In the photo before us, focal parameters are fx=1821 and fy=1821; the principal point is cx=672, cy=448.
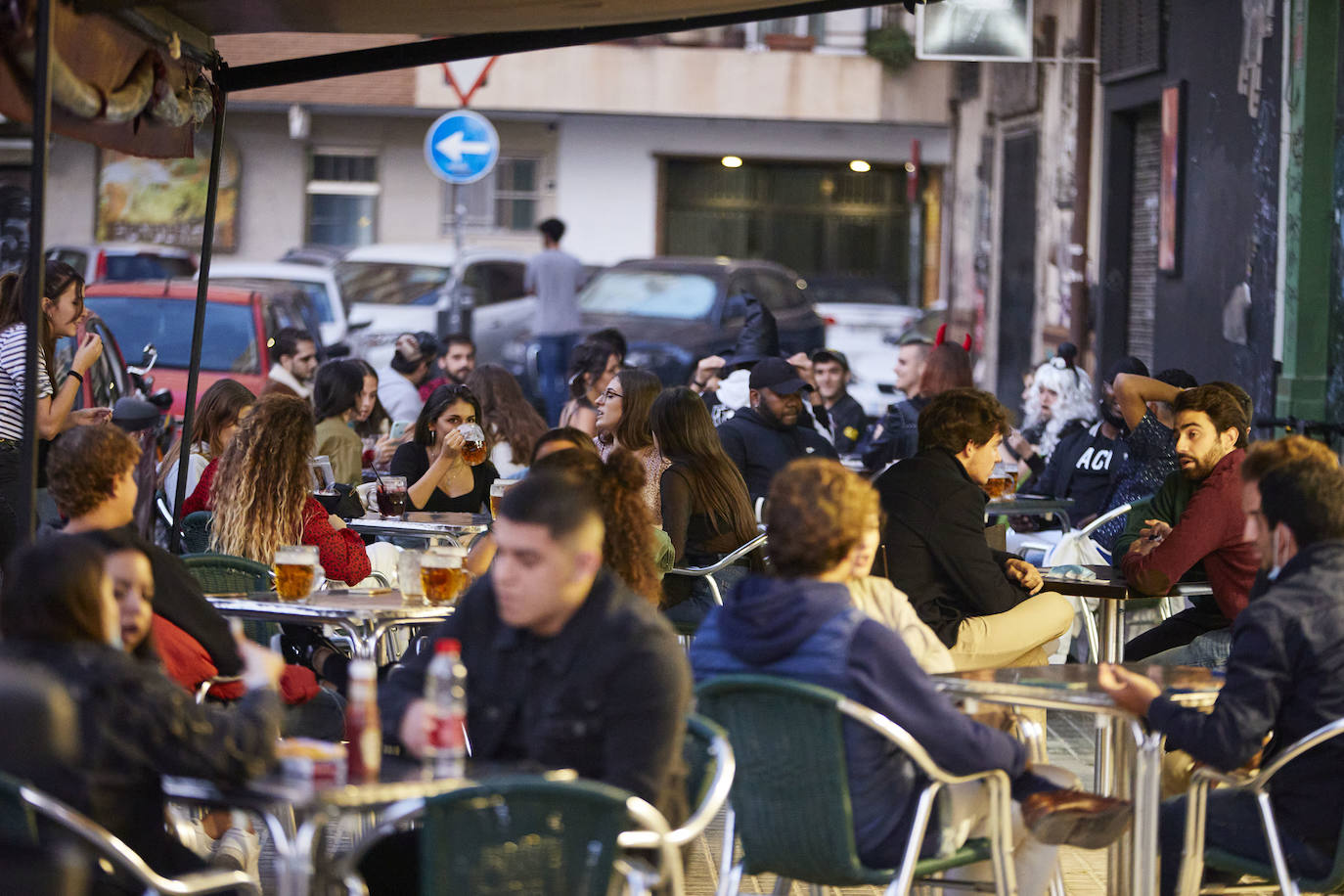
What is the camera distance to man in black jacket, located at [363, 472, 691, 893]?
338 cm

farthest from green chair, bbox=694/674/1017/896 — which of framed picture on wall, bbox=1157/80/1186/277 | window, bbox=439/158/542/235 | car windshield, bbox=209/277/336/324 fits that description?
window, bbox=439/158/542/235

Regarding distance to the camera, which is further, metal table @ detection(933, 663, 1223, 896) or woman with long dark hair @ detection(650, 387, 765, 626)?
woman with long dark hair @ detection(650, 387, 765, 626)

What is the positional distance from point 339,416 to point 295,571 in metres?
3.63

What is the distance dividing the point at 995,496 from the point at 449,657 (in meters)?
5.20

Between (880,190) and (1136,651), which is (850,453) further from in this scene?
(880,190)

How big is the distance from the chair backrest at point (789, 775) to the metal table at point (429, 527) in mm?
Answer: 3297

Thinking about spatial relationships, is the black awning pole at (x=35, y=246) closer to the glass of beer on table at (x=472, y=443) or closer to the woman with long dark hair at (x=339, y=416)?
the glass of beer on table at (x=472, y=443)

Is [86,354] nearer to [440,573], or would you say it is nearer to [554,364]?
[440,573]

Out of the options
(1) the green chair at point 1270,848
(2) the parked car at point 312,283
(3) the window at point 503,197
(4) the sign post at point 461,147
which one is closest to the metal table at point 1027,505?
(1) the green chair at point 1270,848

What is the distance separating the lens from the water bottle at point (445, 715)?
3.30 meters

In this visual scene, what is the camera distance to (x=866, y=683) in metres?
3.80

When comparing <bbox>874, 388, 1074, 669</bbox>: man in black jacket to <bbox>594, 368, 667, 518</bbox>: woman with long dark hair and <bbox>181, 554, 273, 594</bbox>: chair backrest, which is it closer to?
<bbox>181, 554, 273, 594</bbox>: chair backrest

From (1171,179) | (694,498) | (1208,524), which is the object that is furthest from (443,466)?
(1171,179)

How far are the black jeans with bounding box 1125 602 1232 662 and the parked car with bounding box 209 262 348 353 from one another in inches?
435
